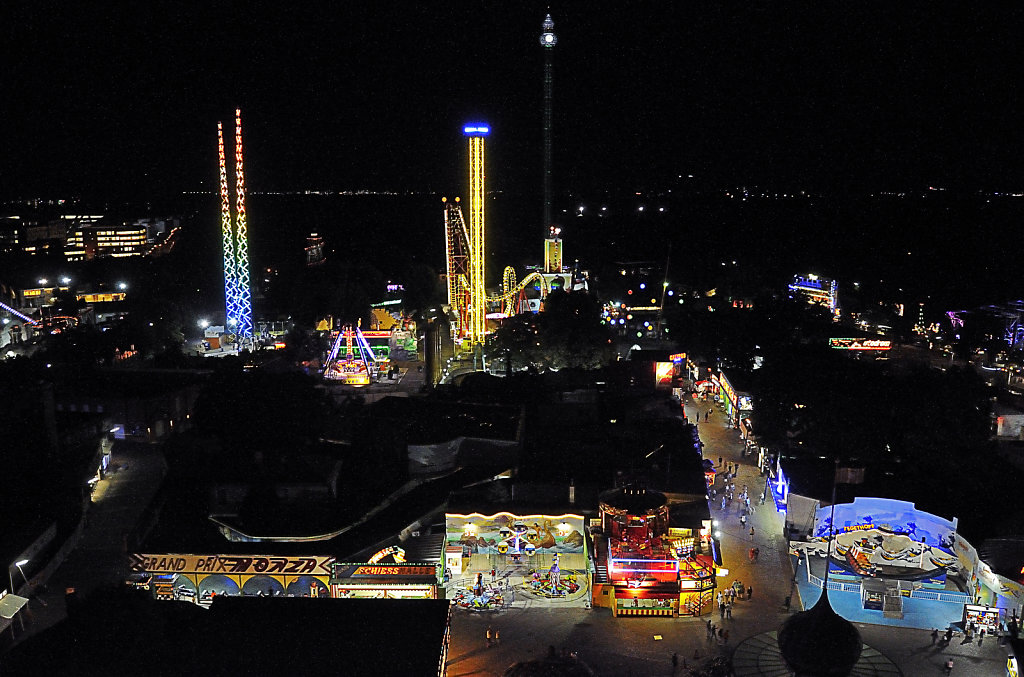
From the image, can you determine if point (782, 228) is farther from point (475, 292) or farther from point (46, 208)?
point (46, 208)

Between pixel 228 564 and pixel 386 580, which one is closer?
pixel 386 580

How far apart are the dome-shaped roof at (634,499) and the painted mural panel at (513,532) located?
41.2 inches

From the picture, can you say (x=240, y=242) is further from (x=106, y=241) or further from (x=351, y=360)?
(x=106, y=241)

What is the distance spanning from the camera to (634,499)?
672 inches

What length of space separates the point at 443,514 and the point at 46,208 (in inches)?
5019

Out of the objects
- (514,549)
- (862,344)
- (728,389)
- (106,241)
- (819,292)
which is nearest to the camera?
(514,549)

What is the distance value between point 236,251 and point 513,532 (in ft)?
81.8

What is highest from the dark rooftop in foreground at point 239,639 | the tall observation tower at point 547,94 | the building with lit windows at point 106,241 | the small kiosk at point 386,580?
the tall observation tower at point 547,94

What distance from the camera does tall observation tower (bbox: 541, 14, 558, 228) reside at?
6594 cm

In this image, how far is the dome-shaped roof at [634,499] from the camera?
16828mm

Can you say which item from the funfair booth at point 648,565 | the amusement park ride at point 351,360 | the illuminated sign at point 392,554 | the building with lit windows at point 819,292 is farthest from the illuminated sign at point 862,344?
the illuminated sign at point 392,554

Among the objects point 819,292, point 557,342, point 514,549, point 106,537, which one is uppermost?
point 819,292

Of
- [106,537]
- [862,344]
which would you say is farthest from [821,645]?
[862,344]

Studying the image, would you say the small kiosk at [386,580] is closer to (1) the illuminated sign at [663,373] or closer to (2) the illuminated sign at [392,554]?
(2) the illuminated sign at [392,554]
